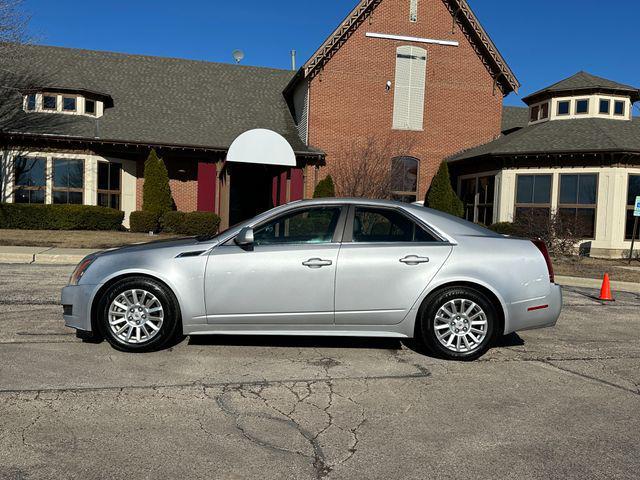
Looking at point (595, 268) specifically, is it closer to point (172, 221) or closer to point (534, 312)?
point (534, 312)

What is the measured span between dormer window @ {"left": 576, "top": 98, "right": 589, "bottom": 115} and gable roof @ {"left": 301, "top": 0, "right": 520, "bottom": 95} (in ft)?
8.76

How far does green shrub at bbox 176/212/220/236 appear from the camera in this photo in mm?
20234

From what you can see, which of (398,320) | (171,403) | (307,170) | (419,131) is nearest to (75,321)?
(171,403)

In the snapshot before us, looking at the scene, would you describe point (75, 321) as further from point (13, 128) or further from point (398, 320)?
point (13, 128)

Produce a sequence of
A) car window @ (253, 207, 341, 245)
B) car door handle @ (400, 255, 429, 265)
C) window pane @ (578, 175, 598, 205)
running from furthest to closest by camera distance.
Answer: window pane @ (578, 175, 598, 205) → car window @ (253, 207, 341, 245) → car door handle @ (400, 255, 429, 265)

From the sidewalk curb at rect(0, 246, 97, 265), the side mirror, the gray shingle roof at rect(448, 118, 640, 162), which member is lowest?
the sidewalk curb at rect(0, 246, 97, 265)

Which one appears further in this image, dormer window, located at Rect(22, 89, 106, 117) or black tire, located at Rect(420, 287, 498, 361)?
dormer window, located at Rect(22, 89, 106, 117)

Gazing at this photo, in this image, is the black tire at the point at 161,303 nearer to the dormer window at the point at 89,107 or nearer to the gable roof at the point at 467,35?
the gable roof at the point at 467,35

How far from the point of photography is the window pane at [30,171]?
2080 cm

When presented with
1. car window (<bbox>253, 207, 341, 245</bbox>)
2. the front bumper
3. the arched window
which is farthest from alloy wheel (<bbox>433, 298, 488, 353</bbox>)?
the arched window

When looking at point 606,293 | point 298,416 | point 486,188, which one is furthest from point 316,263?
point 486,188

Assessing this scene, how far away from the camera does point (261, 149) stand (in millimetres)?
20328

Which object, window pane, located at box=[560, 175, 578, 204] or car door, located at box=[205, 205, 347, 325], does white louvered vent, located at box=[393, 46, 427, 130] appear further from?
car door, located at box=[205, 205, 347, 325]

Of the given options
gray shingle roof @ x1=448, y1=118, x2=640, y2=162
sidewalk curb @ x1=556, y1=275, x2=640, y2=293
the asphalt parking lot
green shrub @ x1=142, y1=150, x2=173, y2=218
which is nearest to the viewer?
the asphalt parking lot
